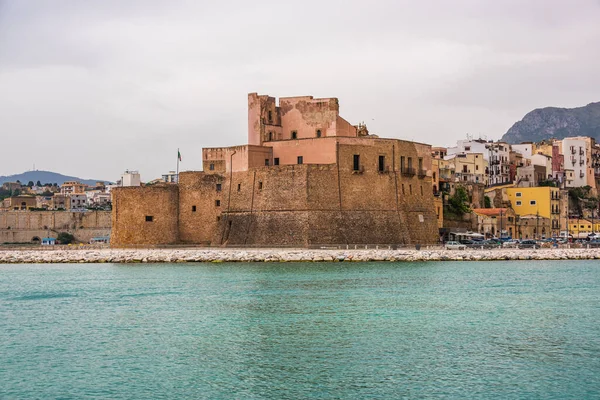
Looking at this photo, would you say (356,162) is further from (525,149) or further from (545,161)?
→ (525,149)

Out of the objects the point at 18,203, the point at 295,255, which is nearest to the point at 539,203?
the point at 295,255

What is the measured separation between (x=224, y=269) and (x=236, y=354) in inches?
667

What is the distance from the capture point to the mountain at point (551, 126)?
545 feet

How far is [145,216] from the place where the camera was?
41656 millimetres

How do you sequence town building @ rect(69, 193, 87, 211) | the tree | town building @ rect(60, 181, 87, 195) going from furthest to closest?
town building @ rect(60, 181, 87, 195)
town building @ rect(69, 193, 87, 211)
the tree

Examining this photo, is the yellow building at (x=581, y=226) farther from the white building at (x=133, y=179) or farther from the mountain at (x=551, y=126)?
the mountain at (x=551, y=126)

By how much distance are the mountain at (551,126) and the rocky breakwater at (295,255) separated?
129743 mm

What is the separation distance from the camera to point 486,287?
2441 cm

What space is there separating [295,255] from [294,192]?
4.79 metres

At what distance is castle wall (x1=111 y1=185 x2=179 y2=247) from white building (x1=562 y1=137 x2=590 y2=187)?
36.5 meters

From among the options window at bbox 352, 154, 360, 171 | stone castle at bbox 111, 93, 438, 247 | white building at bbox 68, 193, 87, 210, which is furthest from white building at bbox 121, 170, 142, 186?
white building at bbox 68, 193, 87, 210

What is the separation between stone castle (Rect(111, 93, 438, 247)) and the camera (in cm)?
3850

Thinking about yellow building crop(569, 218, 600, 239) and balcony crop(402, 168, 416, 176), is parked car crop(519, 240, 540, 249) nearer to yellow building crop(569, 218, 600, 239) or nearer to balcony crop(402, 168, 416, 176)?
balcony crop(402, 168, 416, 176)

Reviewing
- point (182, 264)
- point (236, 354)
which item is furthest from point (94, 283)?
point (236, 354)
